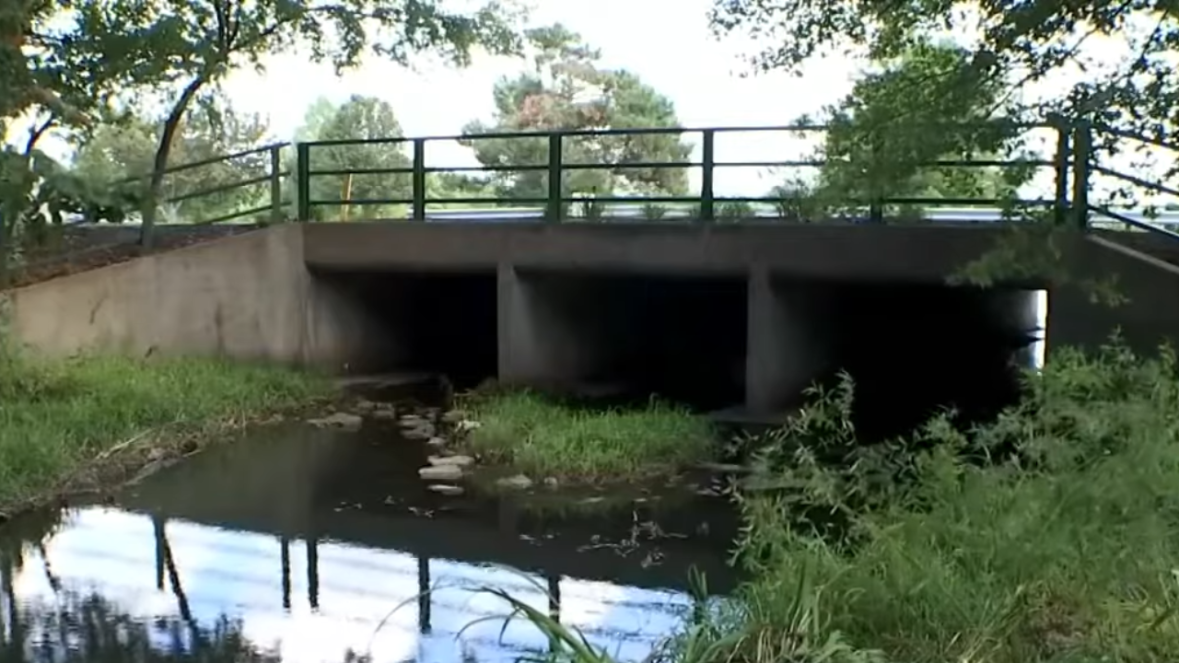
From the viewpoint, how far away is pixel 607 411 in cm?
855

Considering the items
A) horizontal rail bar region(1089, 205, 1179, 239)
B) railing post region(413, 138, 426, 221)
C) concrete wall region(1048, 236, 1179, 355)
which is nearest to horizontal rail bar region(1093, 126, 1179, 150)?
horizontal rail bar region(1089, 205, 1179, 239)

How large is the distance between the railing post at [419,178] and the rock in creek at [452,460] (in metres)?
3.59

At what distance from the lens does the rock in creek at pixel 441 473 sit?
7316mm

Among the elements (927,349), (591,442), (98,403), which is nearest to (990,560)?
(591,442)

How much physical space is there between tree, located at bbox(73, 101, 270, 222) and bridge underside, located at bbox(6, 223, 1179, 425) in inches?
44.9

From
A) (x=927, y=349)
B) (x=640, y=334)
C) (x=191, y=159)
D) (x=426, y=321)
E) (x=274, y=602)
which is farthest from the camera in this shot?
(x=191, y=159)

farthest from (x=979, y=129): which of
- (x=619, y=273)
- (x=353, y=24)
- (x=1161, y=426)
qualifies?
(x=353, y=24)

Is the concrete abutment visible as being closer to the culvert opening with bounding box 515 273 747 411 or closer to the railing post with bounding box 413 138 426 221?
the culvert opening with bounding box 515 273 747 411

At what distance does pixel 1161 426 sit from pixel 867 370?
23.0 feet

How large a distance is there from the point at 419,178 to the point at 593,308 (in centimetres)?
208

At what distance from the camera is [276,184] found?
11.0 meters

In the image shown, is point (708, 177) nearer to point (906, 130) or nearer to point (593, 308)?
point (593, 308)

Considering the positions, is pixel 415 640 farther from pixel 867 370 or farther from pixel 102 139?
pixel 102 139

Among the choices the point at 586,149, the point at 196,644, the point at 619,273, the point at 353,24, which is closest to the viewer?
the point at 196,644
